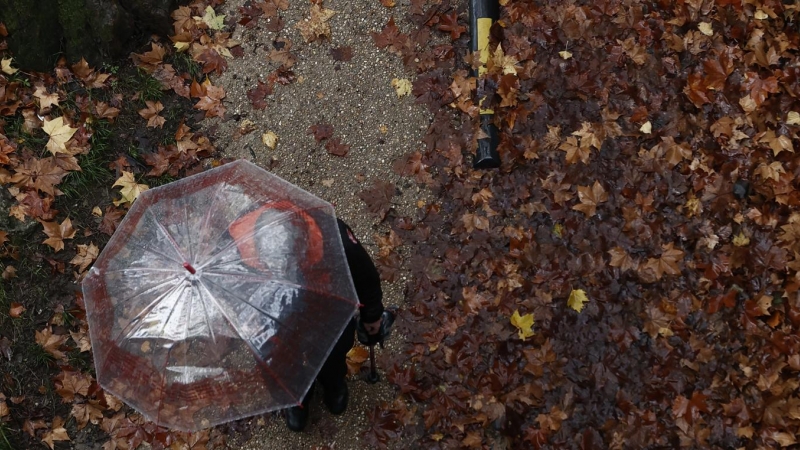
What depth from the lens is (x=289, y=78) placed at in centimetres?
534

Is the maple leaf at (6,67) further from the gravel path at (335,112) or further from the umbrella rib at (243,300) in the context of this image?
the umbrella rib at (243,300)

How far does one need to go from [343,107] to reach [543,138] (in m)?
1.64

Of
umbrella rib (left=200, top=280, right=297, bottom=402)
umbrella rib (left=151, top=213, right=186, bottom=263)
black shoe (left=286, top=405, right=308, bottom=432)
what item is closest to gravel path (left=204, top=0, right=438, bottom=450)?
black shoe (left=286, top=405, right=308, bottom=432)

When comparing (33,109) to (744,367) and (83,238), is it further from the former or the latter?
(744,367)

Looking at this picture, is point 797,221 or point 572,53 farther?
point 572,53

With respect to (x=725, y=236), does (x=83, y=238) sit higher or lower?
higher

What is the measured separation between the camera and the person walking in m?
2.80

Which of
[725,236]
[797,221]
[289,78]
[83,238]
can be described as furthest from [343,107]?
[797,221]

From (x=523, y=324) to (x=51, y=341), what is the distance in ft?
10.7

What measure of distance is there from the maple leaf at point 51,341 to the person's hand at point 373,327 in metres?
2.31

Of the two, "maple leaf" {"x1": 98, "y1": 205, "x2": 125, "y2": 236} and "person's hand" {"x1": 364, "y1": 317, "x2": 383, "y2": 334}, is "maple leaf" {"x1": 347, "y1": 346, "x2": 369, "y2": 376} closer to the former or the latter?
"person's hand" {"x1": 364, "y1": 317, "x2": 383, "y2": 334}

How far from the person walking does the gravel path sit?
33.8 inches

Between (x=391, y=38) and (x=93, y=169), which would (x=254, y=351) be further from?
(x=391, y=38)

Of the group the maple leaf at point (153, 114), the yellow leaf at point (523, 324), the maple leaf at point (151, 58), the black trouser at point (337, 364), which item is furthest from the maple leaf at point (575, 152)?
the maple leaf at point (151, 58)
